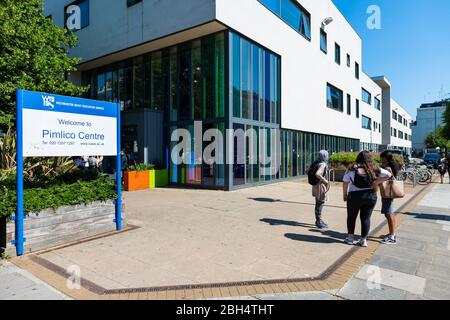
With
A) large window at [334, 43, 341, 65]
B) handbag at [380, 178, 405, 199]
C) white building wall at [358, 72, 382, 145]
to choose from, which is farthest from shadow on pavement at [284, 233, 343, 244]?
white building wall at [358, 72, 382, 145]

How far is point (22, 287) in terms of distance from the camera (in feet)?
12.0

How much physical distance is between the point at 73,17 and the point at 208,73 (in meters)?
11.0

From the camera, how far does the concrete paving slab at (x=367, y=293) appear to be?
11.3 feet

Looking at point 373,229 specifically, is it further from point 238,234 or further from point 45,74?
point 45,74

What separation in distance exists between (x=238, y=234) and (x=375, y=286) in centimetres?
279

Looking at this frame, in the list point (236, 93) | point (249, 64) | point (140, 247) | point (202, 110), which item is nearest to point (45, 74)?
point (202, 110)

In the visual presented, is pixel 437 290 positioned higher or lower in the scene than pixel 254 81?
lower

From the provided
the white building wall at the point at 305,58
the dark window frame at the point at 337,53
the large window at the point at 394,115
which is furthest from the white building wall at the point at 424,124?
the dark window frame at the point at 337,53

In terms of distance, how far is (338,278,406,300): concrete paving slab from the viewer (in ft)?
11.3

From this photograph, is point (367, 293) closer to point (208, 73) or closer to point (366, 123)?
point (208, 73)

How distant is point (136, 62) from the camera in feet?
52.9

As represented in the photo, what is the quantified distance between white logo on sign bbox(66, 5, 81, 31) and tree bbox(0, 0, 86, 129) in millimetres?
6704

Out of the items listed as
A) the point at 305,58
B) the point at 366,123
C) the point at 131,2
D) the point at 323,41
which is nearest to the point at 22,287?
the point at 131,2

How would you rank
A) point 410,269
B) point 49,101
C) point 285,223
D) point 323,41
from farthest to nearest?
point 323,41 → point 285,223 → point 49,101 → point 410,269
